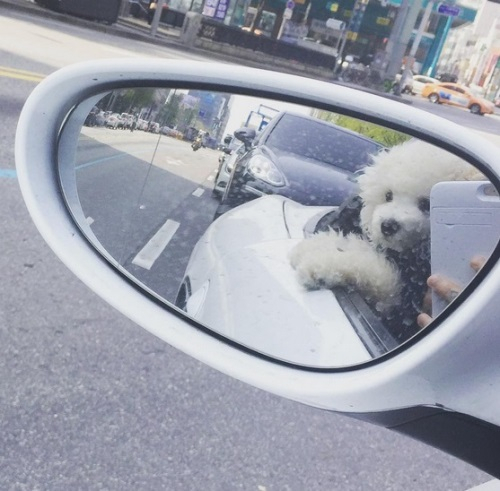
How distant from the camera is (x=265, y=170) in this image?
3.16ft

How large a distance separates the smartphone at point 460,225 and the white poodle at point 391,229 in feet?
0.04

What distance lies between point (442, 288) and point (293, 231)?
0.23 meters

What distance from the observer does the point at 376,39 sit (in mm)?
38875

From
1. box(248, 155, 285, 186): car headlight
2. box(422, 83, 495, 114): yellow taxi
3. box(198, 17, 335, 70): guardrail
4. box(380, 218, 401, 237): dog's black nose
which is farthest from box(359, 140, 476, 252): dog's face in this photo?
box(422, 83, 495, 114): yellow taxi

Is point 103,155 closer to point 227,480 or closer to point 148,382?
point 227,480

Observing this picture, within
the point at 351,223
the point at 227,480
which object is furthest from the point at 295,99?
the point at 227,480

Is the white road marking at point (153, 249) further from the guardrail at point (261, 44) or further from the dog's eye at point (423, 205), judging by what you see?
the guardrail at point (261, 44)

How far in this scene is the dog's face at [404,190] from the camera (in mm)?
812

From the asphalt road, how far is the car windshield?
4.48ft

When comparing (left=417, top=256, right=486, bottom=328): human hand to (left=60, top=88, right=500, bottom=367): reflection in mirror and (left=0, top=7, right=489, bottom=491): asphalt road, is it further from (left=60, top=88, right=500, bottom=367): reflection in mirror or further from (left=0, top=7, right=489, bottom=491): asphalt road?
(left=0, top=7, right=489, bottom=491): asphalt road

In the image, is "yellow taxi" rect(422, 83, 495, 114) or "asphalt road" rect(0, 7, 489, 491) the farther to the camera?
"yellow taxi" rect(422, 83, 495, 114)

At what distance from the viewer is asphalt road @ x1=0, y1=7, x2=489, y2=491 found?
207 centimetres

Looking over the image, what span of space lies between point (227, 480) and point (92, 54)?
36.5 ft

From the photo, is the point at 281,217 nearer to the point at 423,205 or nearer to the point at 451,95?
the point at 423,205
